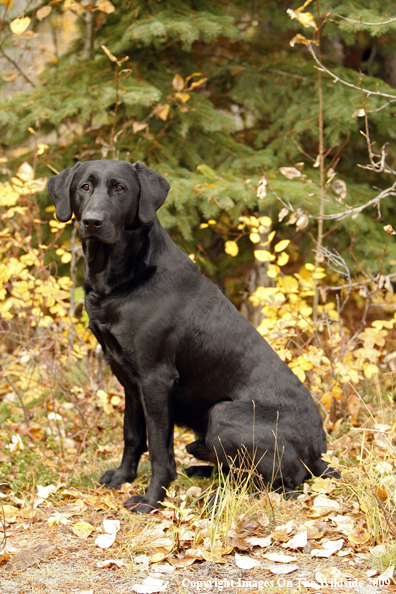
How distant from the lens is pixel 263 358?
10.1 ft

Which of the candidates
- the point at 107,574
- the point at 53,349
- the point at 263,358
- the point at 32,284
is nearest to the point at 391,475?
the point at 263,358

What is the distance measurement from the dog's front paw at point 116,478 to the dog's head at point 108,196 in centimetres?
151

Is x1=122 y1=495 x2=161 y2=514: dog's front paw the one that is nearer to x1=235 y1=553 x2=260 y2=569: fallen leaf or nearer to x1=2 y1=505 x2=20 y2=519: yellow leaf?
x1=2 y1=505 x2=20 y2=519: yellow leaf

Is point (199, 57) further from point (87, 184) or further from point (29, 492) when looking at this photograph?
point (29, 492)

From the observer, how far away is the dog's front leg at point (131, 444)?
10.9 feet

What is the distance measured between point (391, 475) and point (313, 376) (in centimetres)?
155

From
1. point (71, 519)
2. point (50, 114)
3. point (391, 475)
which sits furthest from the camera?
point (50, 114)

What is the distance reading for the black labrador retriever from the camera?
287 cm

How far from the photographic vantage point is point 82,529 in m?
2.62

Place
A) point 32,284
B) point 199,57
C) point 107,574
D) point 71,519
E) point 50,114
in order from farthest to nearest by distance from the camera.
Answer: point 199,57 → point 50,114 → point 32,284 → point 71,519 → point 107,574

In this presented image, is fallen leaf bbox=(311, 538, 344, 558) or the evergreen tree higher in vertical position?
the evergreen tree

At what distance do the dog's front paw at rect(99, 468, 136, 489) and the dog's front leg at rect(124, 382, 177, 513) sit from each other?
296 mm

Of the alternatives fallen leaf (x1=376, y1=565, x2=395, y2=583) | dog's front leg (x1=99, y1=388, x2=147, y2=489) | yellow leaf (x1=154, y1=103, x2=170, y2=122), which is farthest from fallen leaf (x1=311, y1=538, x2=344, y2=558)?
yellow leaf (x1=154, y1=103, x2=170, y2=122)

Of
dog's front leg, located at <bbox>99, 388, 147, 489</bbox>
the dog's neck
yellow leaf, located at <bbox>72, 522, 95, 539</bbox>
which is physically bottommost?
dog's front leg, located at <bbox>99, 388, 147, 489</bbox>
